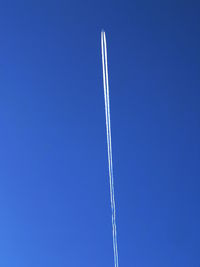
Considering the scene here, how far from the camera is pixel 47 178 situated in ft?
3.55

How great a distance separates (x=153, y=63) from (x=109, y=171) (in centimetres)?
36

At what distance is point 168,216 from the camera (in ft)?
3.75

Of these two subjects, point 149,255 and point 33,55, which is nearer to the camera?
point 33,55

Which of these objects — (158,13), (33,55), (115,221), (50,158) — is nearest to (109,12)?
(158,13)

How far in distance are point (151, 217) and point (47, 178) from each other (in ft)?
1.18

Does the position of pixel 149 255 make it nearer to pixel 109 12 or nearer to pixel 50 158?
pixel 50 158

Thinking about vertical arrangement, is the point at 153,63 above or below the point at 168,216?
above

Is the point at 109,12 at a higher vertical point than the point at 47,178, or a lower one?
higher

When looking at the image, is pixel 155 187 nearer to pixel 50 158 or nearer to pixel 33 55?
pixel 50 158

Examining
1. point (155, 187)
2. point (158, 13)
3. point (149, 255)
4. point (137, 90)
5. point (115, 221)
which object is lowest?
point (149, 255)

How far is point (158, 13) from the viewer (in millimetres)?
1075

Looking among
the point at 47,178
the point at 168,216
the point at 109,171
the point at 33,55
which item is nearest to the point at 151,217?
the point at 168,216

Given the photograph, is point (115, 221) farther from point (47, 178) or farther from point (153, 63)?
point (153, 63)

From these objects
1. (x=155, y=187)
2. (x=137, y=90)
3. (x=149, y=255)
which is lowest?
(x=149, y=255)
